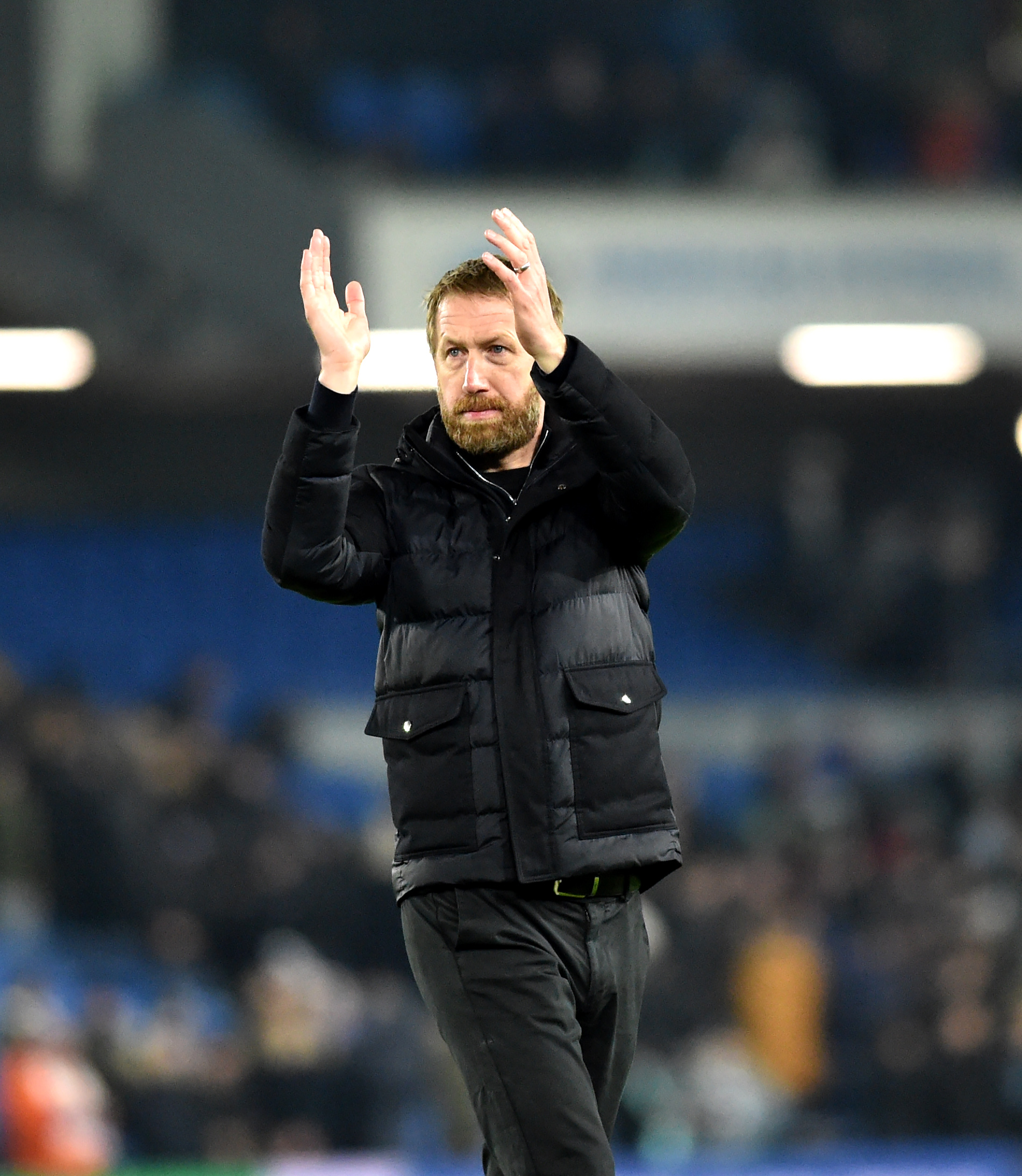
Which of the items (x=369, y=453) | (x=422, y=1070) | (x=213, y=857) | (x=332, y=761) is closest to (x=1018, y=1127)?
(x=422, y=1070)

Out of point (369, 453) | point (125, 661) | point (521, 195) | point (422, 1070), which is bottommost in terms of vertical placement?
point (422, 1070)

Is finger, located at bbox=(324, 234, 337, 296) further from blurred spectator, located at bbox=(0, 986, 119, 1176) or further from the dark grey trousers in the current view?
blurred spectator, located at bbox=(0, 986, 119, 1176)

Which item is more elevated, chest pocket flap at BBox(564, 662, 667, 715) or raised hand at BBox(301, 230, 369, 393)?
raised hand at BBox(301, 230, 369, 393)

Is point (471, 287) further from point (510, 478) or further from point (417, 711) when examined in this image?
point (417, 711)

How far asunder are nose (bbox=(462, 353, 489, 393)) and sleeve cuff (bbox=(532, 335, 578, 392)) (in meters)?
0.22

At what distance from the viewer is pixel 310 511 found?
3141 millimetres

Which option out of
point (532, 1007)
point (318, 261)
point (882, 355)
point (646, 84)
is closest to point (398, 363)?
point (646, 84)

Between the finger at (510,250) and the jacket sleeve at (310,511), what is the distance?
0.35 meters

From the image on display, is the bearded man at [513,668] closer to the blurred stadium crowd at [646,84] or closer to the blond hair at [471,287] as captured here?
the blond hair at [471,287]

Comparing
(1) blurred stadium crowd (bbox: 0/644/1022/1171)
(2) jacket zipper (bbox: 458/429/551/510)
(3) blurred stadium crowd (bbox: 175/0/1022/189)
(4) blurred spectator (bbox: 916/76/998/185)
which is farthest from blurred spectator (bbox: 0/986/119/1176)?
(4) blurred spectator (bbox: 916/76/998/185)

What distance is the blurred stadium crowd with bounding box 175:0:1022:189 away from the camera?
42.7 feet

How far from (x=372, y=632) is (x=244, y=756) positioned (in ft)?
8.83

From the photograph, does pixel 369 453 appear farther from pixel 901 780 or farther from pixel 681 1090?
pixel 681 1090

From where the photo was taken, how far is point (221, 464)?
14719 millimetres
